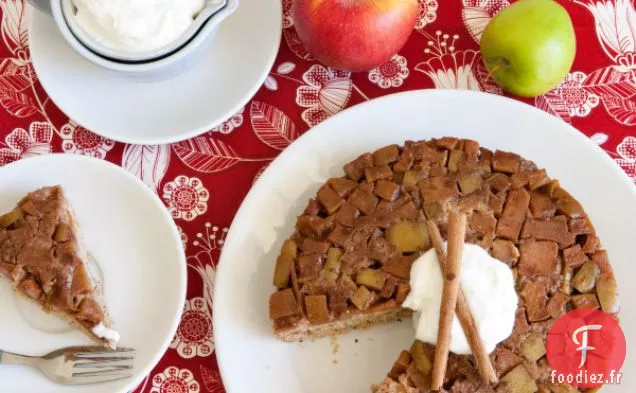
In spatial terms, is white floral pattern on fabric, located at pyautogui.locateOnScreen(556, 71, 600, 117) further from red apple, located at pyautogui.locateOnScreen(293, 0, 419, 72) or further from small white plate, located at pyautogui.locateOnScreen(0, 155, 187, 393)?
small white plate, located at pyautogui.locateOnScreen(0, 155, 187, 393)

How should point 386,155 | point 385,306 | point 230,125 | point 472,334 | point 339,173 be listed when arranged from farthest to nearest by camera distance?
point 230,125 < point 339,173 < point 386,155 < point 385,306 < point 472,334

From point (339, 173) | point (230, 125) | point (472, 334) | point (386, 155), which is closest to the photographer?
point (472, 334)

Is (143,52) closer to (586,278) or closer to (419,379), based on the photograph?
(419,379)

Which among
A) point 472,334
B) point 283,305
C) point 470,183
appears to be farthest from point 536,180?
point 283,305

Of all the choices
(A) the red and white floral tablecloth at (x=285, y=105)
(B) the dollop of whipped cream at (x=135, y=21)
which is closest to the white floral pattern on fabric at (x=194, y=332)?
(A) the red and white floral tablecloth at (x=285, y=105)

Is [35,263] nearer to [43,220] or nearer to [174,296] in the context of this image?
[43,220]

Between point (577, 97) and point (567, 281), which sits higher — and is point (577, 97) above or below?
above

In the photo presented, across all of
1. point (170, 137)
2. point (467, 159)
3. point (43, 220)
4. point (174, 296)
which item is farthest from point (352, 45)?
point (43, 220)
